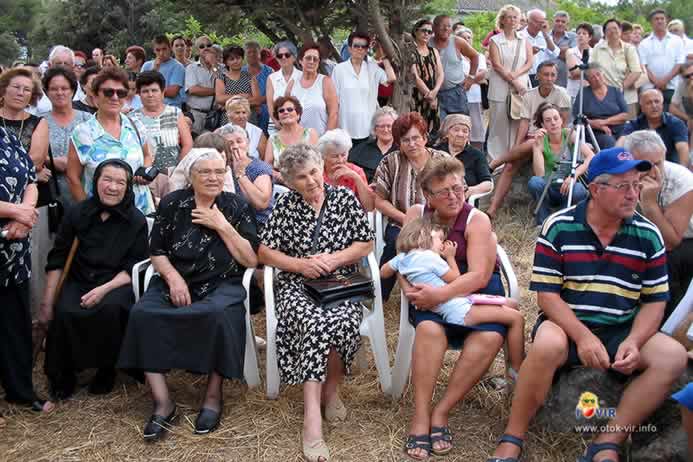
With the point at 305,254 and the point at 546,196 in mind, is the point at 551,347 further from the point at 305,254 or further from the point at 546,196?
the point at 546,196

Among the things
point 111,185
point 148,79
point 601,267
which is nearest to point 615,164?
point 601,267

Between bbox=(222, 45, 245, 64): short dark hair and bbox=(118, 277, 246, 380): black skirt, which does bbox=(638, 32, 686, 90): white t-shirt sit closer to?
bbox=(222, 45, 245, 64): short dark hair

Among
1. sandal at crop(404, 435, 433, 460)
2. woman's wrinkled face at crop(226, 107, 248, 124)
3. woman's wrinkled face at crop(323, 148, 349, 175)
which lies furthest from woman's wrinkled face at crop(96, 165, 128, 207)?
sandal at crop(404, 435, 433, 460)

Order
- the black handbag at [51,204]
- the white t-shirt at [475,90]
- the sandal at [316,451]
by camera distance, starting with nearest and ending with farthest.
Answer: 1. the sandal at [316,451]
2. the black handbag at [51,204]
3. the white t-shirt at [475,90]

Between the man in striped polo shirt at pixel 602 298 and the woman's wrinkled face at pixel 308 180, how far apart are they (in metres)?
1.24

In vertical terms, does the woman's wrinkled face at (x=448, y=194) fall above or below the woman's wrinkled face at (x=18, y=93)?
below

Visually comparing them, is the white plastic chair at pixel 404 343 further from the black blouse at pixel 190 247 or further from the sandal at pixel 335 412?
the black blouse at pixel 190 247

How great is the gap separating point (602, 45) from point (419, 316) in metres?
5.90

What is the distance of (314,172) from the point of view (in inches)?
143

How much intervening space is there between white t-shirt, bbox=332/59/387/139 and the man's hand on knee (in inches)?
152

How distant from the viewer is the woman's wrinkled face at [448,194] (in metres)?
3.41

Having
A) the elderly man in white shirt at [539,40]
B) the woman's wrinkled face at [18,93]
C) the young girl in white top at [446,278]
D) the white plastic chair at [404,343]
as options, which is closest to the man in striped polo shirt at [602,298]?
the young girl in white top at [446,278]

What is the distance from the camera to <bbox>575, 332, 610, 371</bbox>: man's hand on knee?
9.36 feet

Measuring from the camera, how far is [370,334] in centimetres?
353
